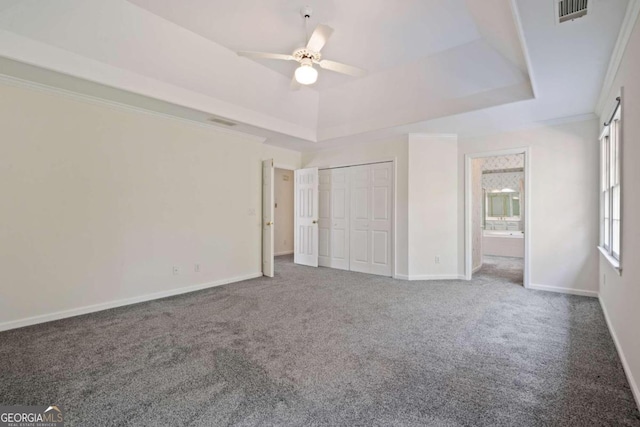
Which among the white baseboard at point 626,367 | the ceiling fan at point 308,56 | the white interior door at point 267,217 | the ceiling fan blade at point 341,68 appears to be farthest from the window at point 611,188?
the white interior door at point 267,217

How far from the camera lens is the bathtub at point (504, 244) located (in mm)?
7359

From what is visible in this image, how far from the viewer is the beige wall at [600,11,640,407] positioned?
198cm

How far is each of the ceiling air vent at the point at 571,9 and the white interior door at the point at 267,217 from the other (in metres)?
4.19

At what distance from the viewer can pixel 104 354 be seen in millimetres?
2459

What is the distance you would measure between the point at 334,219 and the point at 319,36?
13.1 ft

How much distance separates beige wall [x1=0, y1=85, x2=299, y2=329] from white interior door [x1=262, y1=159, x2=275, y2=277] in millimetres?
534

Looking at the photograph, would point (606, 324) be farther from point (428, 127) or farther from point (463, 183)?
point (428, 127)

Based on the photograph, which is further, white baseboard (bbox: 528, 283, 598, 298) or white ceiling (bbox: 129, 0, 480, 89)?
white baseboard (bbox: 528, 283, 598, 298)

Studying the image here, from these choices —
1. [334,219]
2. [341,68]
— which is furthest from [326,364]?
[334,219]

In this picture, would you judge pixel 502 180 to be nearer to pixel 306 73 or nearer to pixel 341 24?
pixel 341 24

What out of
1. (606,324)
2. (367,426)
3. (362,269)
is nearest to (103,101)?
(367,426)

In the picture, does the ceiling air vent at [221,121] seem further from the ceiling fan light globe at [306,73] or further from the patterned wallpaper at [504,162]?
the patterned wallpaper at [504,162]

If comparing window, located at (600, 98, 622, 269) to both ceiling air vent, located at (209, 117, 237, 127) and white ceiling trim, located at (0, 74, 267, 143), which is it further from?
white ceiling trim, located at (0, 74, 267, 143)
